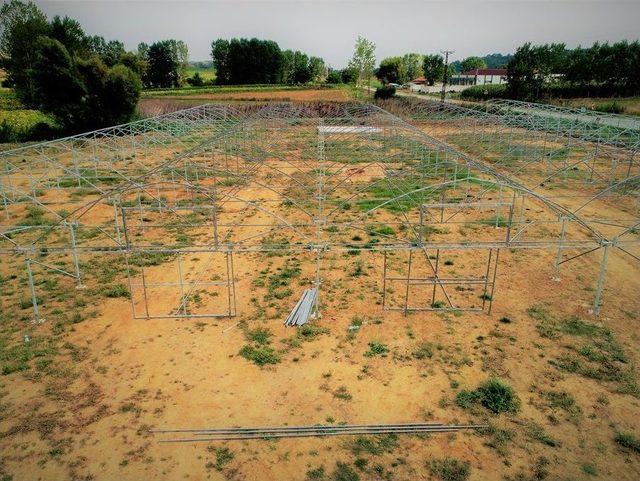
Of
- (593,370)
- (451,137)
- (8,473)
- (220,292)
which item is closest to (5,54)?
(451,137)

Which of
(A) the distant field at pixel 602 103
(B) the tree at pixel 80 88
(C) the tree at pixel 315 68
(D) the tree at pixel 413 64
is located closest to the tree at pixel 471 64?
(D) the tree at pixel 413 64

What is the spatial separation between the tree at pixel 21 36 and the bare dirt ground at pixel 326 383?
56795 millimetres

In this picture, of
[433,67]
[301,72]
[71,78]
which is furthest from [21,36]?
[433,67]

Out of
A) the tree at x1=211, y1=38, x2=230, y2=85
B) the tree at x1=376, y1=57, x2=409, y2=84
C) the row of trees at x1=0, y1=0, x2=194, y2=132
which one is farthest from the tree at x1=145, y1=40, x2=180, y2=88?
the tree at x1=376, y1=57, x2=409, y2=84

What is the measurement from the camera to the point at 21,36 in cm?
6088

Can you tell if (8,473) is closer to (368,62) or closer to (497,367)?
(497,367)

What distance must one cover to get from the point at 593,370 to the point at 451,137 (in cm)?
3375

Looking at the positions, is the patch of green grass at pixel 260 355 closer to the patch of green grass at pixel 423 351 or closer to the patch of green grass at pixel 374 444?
the patch of green grass at pixel 374 444

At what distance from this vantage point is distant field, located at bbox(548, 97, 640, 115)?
53219 millimetres

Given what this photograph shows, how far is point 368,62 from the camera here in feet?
289

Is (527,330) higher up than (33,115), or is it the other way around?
(33,115)

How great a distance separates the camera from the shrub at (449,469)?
923cm

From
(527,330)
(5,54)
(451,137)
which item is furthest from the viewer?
(5,54)

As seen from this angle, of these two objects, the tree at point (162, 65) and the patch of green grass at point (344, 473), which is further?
the tree at point (162, 65)
